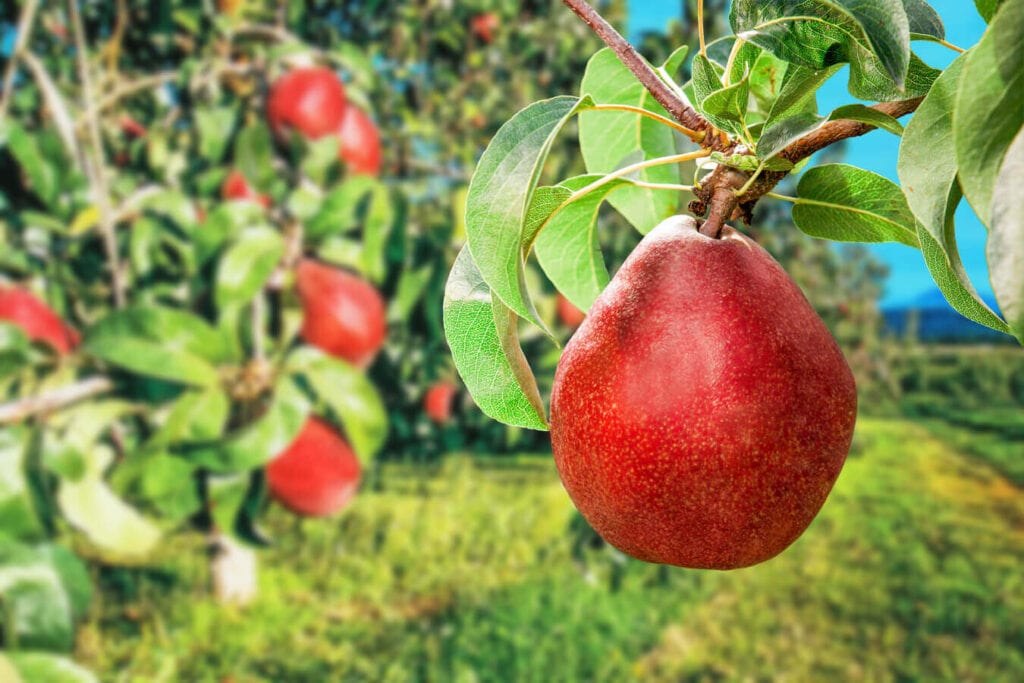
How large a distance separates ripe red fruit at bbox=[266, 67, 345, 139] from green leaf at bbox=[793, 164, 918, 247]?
136 centimetres

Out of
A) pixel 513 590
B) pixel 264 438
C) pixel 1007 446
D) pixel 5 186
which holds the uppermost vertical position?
pixel 5 186

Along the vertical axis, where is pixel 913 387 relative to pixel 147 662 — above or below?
below

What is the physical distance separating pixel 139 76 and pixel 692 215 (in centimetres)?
205

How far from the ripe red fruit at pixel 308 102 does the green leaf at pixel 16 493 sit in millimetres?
685

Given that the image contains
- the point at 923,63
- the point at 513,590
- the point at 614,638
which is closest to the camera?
the point at 923,63

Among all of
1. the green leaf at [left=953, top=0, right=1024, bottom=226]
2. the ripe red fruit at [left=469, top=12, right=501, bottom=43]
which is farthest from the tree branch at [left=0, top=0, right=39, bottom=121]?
the green leaf at [left=953, top=0, right=1024, bottom=226]

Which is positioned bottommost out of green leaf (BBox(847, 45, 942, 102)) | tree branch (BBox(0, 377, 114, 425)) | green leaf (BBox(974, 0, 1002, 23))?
tree branch (BBox(0, 377, 114, 425))

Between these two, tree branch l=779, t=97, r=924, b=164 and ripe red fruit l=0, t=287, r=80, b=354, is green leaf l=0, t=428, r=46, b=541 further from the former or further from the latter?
tree branch l=779, t=97, r=924, b=164

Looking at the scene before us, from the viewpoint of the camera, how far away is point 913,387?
460cm

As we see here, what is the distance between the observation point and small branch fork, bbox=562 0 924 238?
329mm

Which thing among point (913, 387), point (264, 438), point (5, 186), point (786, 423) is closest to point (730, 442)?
point (786, 423)

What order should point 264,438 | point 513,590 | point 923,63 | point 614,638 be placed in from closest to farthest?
1. point 923,63
2. point 264,438
3. point 614,638
4. point 513,590

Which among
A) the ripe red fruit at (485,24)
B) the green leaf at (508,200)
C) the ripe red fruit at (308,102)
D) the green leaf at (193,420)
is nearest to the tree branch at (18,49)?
the ripe red fruit at (308,102)

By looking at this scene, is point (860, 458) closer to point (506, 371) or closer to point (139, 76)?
point (139, 76)
